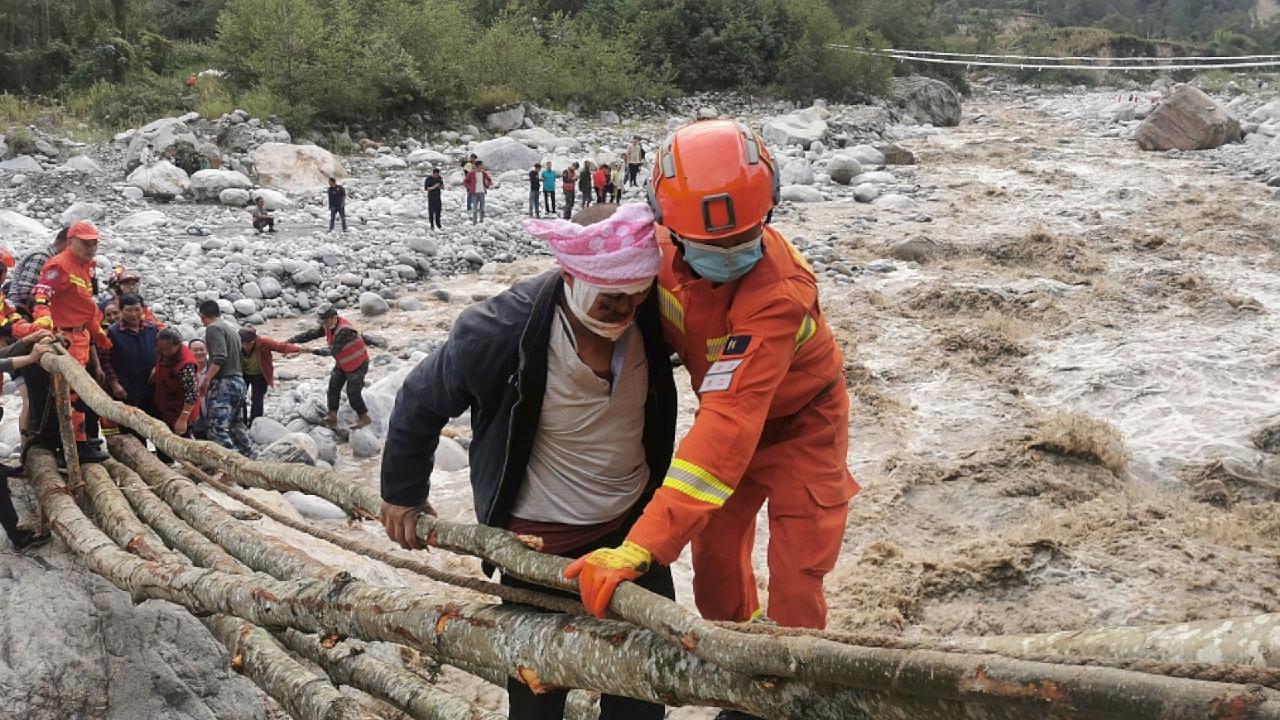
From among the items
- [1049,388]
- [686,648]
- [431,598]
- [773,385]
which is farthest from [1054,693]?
[1049,388]

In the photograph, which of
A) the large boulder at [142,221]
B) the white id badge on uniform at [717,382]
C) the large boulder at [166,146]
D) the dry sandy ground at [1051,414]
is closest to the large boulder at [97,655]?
the dry sandy ground at [1051,414]

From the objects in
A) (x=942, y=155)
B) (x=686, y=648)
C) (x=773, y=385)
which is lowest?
(x=942, y=155)

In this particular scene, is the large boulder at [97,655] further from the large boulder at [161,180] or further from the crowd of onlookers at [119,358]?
the large boulder at [161,180]

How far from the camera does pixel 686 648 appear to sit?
1690 millimetres

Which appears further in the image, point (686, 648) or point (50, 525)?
point (50, 525)

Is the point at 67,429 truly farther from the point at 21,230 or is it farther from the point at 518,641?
the point at 21,230

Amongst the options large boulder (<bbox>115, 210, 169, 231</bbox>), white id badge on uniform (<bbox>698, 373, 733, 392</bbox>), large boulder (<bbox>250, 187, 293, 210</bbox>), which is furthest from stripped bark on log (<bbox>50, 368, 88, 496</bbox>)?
large boulder (<bbox>250, 187, 293, 210</bbox>)

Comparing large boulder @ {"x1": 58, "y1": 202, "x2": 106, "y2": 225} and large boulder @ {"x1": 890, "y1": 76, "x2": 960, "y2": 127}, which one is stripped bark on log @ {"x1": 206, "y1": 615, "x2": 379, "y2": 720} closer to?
large boulder @ {"x1": 58, "y1": 202, "x2": 106, "y2": 225}

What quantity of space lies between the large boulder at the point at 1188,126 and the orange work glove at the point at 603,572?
903 inches

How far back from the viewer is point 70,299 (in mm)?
5465

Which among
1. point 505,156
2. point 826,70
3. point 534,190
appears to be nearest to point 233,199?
point 534,190

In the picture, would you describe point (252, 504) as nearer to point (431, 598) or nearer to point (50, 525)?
point (50, 525)

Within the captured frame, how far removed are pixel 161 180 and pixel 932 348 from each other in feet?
38.7

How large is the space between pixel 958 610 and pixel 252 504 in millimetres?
3222
